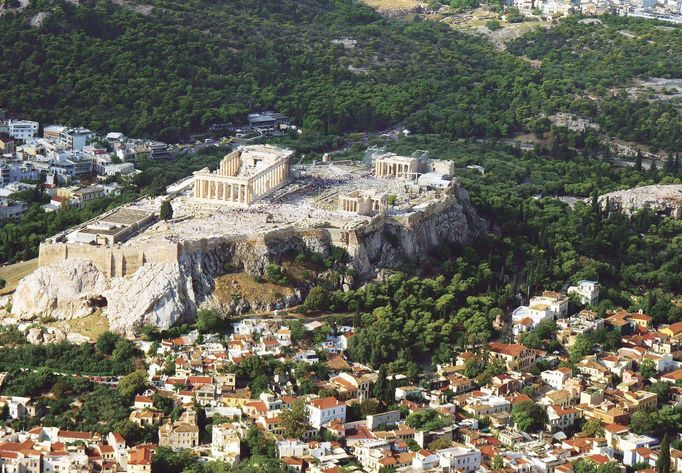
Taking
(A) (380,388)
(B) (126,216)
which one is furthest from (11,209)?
(A) (380,388)

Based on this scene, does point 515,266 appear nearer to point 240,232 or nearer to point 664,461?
point 240,232

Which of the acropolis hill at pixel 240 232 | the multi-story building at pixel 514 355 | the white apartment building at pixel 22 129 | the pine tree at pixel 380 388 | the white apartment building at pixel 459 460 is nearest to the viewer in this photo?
the white apartment building at pixel 459 460

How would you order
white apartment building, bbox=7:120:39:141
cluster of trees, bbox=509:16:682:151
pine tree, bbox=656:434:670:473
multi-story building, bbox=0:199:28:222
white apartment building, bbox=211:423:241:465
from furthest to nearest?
1. cluster of trees, bbox=509:16:682:151
2. white apartment building, bbox=7:120:39:141
3. multi-story building, bbox=0:199:28:222
4. pine tree, bbox=656:434:670:473
5. white apartment building, bbox=211:423:241:465

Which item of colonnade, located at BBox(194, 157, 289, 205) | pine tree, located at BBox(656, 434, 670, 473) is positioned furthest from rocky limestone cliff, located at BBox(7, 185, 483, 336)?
pine tree, located at BBox(656, 434, 670, 473)

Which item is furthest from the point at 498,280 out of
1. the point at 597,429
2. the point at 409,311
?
the point at 597,429

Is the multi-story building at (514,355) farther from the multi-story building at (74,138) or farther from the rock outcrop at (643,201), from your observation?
the multi-story building at (74,138)

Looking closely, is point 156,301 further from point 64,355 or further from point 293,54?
point 293,54

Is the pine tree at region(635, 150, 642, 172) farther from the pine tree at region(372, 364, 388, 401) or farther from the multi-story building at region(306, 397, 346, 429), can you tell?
the multi-story building at region(306, 397, 346, 429)

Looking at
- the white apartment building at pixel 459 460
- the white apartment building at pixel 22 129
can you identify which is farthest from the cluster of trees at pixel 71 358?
the white apartment building at pixel 22 129
